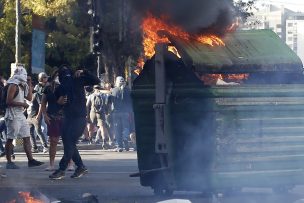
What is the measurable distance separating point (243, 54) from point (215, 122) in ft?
3.68

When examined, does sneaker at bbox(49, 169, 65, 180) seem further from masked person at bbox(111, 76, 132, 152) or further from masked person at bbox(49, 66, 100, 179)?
masked person at bbox(111, 76, 132, 152)

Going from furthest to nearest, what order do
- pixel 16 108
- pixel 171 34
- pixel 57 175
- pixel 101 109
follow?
1. pixel 101 109
2. pixel 16 108
3. pixel 57 175
4. pixel 171 34

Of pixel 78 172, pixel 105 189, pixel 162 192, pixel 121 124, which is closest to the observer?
pixel 162 192

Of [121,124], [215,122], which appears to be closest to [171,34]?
[215,122]

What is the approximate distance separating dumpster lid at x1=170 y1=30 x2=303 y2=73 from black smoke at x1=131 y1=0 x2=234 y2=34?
0.26m

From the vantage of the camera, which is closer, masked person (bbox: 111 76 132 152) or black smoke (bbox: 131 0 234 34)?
black smoke (bbox: 131 0 234 34)

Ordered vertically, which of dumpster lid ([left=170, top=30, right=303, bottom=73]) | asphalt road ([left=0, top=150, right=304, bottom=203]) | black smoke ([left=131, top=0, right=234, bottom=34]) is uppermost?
black smoke ([left=131, top=0, right=234, bottom=34])

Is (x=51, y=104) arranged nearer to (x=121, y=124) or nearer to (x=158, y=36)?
(x=158, y=36)

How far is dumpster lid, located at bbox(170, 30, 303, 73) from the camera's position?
924cm

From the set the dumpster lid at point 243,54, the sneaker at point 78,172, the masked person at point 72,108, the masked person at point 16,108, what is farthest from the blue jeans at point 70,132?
the dumpster lid at point 243,54

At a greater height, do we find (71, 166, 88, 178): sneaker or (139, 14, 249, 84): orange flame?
(139, 14, 249, 84): orange flame

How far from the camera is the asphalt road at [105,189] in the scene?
9859 millimetres

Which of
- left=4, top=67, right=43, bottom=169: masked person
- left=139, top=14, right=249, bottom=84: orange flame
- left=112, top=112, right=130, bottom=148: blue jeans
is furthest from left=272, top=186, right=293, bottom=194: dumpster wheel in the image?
left=112, top=112, right=130, bottom=148: blue jeans

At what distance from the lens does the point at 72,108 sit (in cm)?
1212
